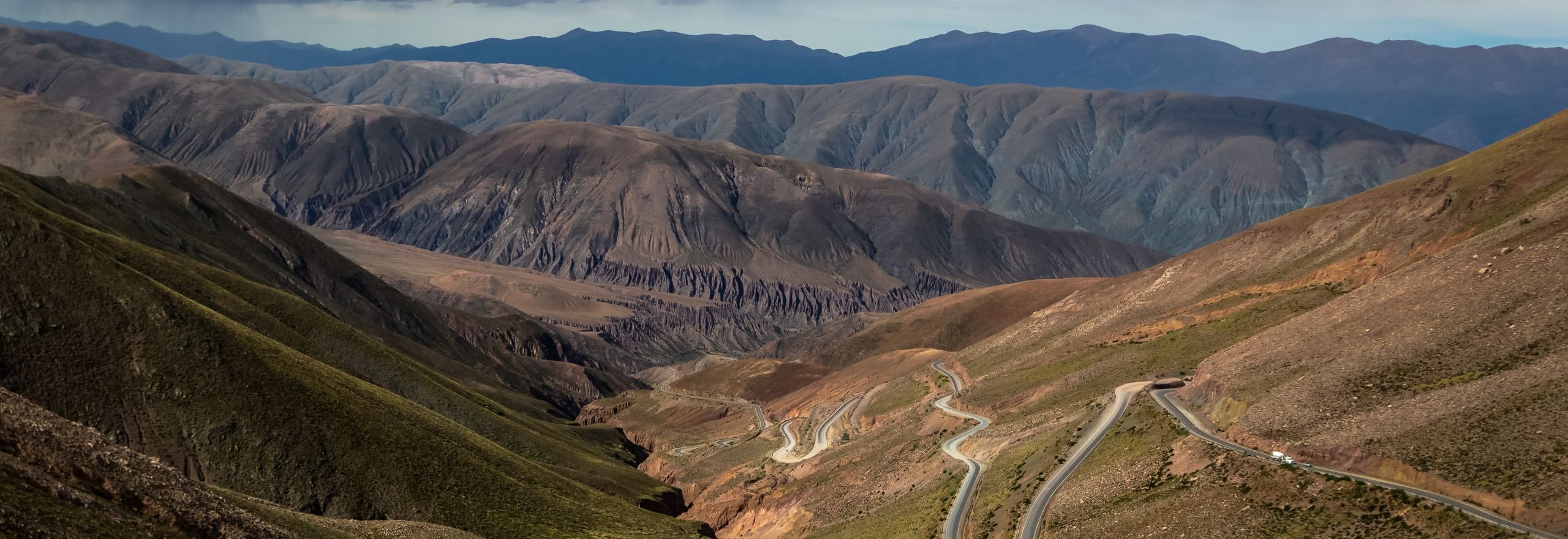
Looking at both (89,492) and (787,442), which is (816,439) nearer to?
(787,442)

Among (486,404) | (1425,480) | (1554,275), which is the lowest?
(486,404)

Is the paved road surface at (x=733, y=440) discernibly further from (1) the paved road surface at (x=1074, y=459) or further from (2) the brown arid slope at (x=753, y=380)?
(1) the paved road surface at (x=1074, y=459)

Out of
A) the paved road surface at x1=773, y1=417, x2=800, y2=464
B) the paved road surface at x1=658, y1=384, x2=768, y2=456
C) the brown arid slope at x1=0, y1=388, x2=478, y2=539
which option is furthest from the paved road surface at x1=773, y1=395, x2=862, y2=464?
the brown arid slope at x1=0, y1=388, x2=478, y2=539

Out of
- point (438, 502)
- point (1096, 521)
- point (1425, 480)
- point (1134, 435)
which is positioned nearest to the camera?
point (1425, 480)

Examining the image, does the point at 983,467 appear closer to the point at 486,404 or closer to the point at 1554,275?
the point at 1554,275

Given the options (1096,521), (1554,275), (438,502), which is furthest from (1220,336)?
(438,502)

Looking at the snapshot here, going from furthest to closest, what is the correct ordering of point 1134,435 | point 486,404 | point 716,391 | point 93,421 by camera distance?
point 716,391
point 486,404
point 93,421
point 1134,435

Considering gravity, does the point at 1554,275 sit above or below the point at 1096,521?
above
